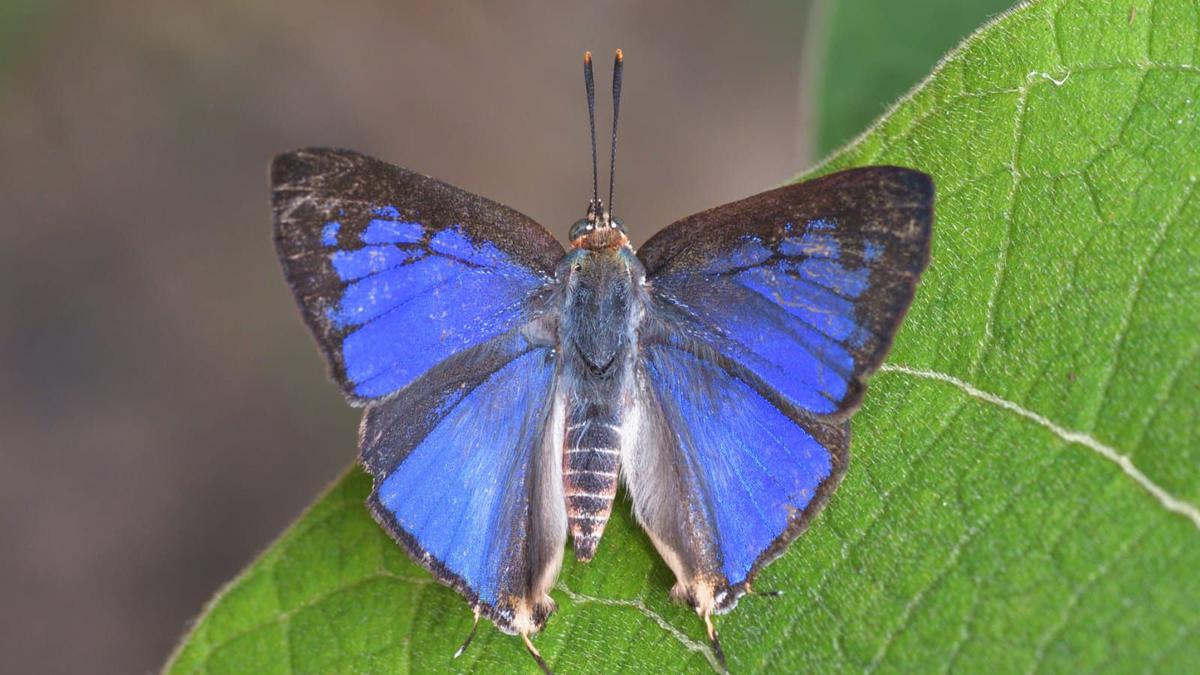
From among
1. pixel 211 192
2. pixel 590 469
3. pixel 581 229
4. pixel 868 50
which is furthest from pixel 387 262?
pixel 211 192

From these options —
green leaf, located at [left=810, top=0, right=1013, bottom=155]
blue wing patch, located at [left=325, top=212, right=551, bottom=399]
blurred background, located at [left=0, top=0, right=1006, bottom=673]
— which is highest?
green leaf, located at [left=810, top=0, right=1013, bottom=155]

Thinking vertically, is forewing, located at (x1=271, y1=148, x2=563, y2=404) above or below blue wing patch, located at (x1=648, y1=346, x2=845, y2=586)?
above

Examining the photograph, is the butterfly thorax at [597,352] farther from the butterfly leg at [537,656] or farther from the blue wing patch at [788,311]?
the butterfly leg at [537,656]

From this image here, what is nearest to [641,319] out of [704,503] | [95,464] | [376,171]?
[704,503]

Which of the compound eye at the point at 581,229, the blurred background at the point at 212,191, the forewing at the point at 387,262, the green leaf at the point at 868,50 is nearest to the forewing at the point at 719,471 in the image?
the compound eye at the point at 581,229

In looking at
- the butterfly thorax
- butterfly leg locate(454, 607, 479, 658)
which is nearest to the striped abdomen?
the butterfly thorax

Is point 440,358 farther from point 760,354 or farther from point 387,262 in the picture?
point 760,354

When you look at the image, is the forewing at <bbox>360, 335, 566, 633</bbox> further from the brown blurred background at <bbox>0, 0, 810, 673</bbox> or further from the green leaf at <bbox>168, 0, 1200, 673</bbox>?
the brown blurred background at <bbox>0, 0, 810, 673</bbox>
